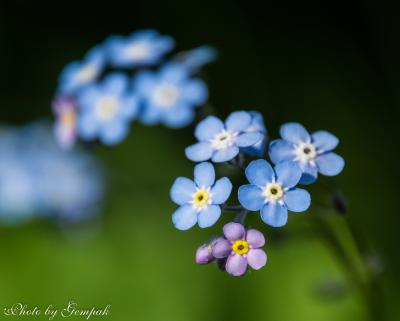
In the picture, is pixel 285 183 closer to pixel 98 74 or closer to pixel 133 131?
pixel 98 74

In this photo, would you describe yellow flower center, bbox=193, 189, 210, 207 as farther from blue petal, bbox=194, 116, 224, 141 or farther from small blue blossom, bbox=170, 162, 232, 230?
blue petal, bbox=194, 116, 224, 141

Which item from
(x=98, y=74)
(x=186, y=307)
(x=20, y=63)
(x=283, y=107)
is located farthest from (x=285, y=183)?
(x=20, y=63)

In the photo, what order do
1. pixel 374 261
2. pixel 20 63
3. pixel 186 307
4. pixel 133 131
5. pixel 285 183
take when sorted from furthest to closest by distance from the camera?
1. pixel 20 63
2. pixel 133 131
3. pixel 186 307
4. pixel 374 261
5. pixel 285 183

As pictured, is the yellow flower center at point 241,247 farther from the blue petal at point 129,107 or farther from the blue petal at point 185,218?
the blue petal at point 129,107

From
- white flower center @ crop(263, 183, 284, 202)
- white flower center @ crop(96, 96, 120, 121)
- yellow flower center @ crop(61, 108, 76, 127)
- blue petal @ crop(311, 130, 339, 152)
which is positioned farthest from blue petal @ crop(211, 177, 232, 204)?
yellow flower center @ crop(61, 108, 76, 127)

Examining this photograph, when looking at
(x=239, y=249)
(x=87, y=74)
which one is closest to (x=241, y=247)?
(x=239, y=249)
